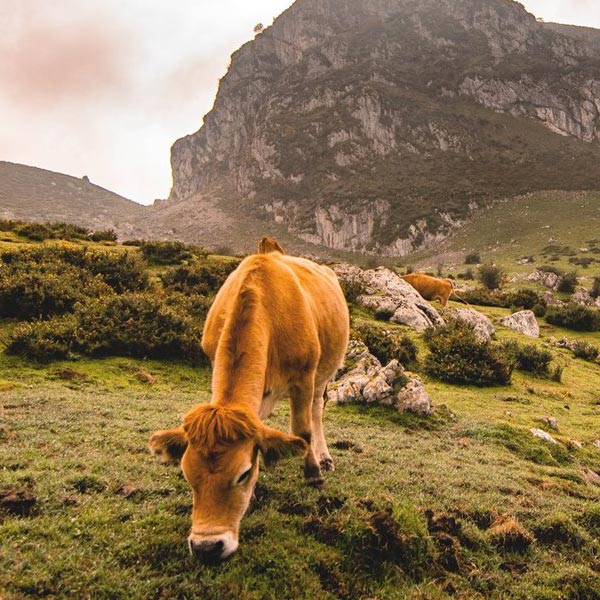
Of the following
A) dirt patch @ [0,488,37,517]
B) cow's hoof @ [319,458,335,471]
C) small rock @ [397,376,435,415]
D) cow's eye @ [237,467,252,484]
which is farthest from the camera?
small rock @ [397,376,435,415]

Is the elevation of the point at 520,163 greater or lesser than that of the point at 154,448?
greater

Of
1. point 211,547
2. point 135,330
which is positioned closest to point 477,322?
point 135,330

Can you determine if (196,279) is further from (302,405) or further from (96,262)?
(302,405)

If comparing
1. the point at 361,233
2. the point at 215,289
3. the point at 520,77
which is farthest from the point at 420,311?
the point at 520,77

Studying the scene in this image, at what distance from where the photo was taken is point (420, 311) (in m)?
24.0

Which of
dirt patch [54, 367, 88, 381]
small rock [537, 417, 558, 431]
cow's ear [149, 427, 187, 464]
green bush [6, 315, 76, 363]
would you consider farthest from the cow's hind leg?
green bush [6, 315, 76, 363]

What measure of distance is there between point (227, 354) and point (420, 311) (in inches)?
814

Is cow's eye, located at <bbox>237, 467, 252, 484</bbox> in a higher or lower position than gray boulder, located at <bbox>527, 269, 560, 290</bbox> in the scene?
lower

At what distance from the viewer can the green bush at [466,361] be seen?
16.0 m

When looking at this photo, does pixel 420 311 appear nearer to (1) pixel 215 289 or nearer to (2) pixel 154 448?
(1) pixel 215 289

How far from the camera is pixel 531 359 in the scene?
1820 cm

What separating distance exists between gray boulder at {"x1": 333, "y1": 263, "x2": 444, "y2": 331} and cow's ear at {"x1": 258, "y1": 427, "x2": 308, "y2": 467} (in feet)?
62.7

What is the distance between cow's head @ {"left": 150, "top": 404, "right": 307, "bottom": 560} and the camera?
3805 mm

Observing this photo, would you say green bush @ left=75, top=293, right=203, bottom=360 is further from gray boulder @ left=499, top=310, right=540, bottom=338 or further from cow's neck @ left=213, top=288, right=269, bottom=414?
gray boulder @ left=499, top=310, right=540, bottom=338
